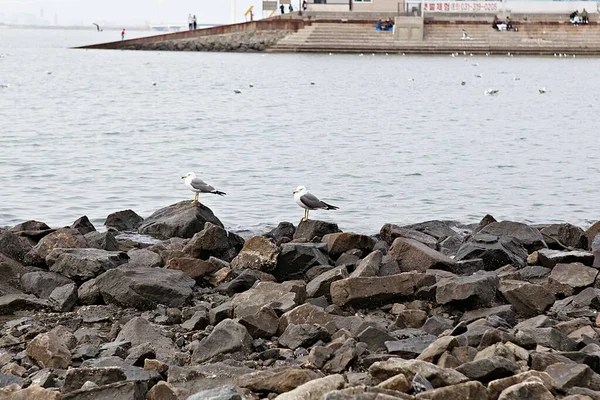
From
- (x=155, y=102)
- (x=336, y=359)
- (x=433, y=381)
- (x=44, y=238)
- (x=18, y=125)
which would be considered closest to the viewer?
(x=433, y=381)

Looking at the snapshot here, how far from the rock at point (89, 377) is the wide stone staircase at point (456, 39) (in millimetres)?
65219

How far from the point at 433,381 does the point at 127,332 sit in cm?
245

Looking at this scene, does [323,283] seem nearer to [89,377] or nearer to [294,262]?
[294,262]

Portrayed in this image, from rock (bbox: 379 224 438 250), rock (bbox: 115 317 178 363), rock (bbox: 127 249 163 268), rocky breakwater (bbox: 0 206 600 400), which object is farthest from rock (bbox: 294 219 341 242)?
rock (bbox: 115 317 178 363)

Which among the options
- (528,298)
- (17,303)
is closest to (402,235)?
(528,298)

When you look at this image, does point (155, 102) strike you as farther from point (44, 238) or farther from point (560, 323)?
point (560, 323)

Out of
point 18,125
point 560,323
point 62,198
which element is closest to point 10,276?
point 560,323

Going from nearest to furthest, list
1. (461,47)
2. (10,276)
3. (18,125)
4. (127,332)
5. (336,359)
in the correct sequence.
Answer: (336,359), (127,332), (10,276), (18,125), (461,47)

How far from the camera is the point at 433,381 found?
19.3 feet

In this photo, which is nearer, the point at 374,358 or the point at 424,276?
the point at 374,358

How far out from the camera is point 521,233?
11.0 metres

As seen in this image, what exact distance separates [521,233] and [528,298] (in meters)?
2.81

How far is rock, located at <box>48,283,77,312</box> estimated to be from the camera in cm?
853

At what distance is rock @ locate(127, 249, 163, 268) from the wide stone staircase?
2416 inches
